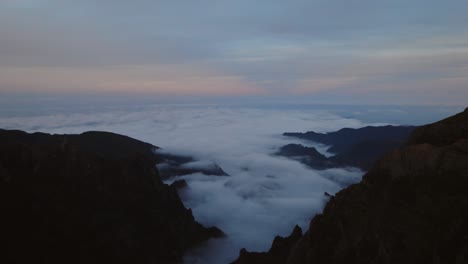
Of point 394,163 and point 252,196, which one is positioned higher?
point 394,163

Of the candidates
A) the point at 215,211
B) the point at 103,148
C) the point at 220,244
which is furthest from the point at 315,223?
the point at 103,148

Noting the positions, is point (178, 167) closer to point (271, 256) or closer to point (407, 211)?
point (271, 256)

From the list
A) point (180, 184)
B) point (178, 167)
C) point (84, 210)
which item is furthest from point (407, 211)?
point (178, 167)

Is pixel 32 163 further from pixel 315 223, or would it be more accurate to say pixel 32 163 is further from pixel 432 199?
pixel 432 199

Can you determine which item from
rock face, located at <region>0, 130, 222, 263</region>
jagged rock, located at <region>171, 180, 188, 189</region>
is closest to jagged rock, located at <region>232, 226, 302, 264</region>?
rock face, located at <region>0, 130, 222, 263</region>

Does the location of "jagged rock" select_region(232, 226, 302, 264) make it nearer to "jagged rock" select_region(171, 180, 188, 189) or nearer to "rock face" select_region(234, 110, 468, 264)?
"rock face" select_region(234, 110, 468, 264)

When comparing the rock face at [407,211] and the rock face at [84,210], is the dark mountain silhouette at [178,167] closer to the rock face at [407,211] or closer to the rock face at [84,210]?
the rock face at [84,210]
